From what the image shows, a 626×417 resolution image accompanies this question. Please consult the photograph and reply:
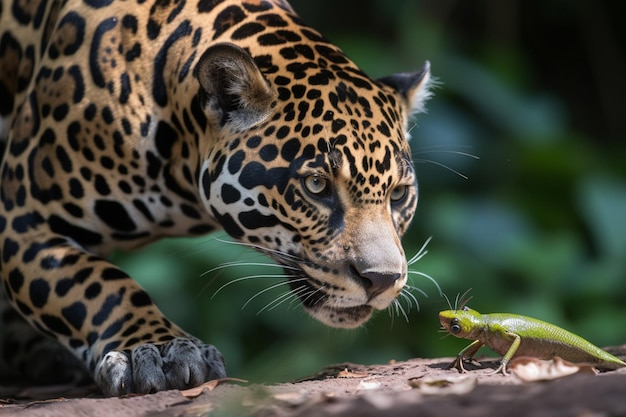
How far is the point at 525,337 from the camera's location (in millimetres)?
4773

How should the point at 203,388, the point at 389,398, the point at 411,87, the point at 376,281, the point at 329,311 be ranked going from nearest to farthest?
the point at 389,398, the point at 203,388, the point at 376,281, the point at 329,311, the point at 411,87

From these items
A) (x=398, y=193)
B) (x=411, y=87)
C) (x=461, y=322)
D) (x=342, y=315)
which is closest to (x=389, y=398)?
(x=461, y=322)

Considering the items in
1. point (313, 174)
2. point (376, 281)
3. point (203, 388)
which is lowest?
point (203, 388)

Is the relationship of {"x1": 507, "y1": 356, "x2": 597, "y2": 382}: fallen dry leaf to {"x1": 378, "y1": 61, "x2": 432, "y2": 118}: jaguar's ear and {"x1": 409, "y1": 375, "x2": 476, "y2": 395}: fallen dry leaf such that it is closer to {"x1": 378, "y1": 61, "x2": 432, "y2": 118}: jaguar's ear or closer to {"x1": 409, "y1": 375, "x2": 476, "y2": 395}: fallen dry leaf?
{"x1": 409, "y1": 375, "x2": 476, "y2": 395}: fallen dry leaf

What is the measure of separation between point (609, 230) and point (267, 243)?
587cm

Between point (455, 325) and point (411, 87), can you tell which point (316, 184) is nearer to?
point (455, 325)

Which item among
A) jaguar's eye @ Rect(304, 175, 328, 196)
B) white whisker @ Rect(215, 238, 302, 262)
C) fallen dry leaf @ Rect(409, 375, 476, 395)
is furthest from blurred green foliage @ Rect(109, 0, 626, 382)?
fallen dry leaf @ Rect(409, 375, 476, 395)

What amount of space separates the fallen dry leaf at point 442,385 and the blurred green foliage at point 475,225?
13.8ft

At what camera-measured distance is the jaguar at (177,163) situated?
201 inches

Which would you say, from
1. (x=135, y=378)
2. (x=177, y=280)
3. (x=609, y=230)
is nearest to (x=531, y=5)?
(x=609, y=230)

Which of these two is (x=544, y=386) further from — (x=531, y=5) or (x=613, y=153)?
(x=531, y=5)

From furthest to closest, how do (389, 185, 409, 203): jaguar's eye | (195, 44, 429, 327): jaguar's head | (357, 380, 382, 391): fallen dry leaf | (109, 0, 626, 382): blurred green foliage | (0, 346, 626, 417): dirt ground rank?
(109, 0, 626, 382): blurred green foliage, (389, 185, 409, 203): jaguar's eye, (195, 44, 429, 327): jaguar's head, (357, 380, 382, 391): fallen dry leaf, (0, 346, 626, 417): dirt ground

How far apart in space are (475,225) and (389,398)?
21.5ft

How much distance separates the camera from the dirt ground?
3453 mm
